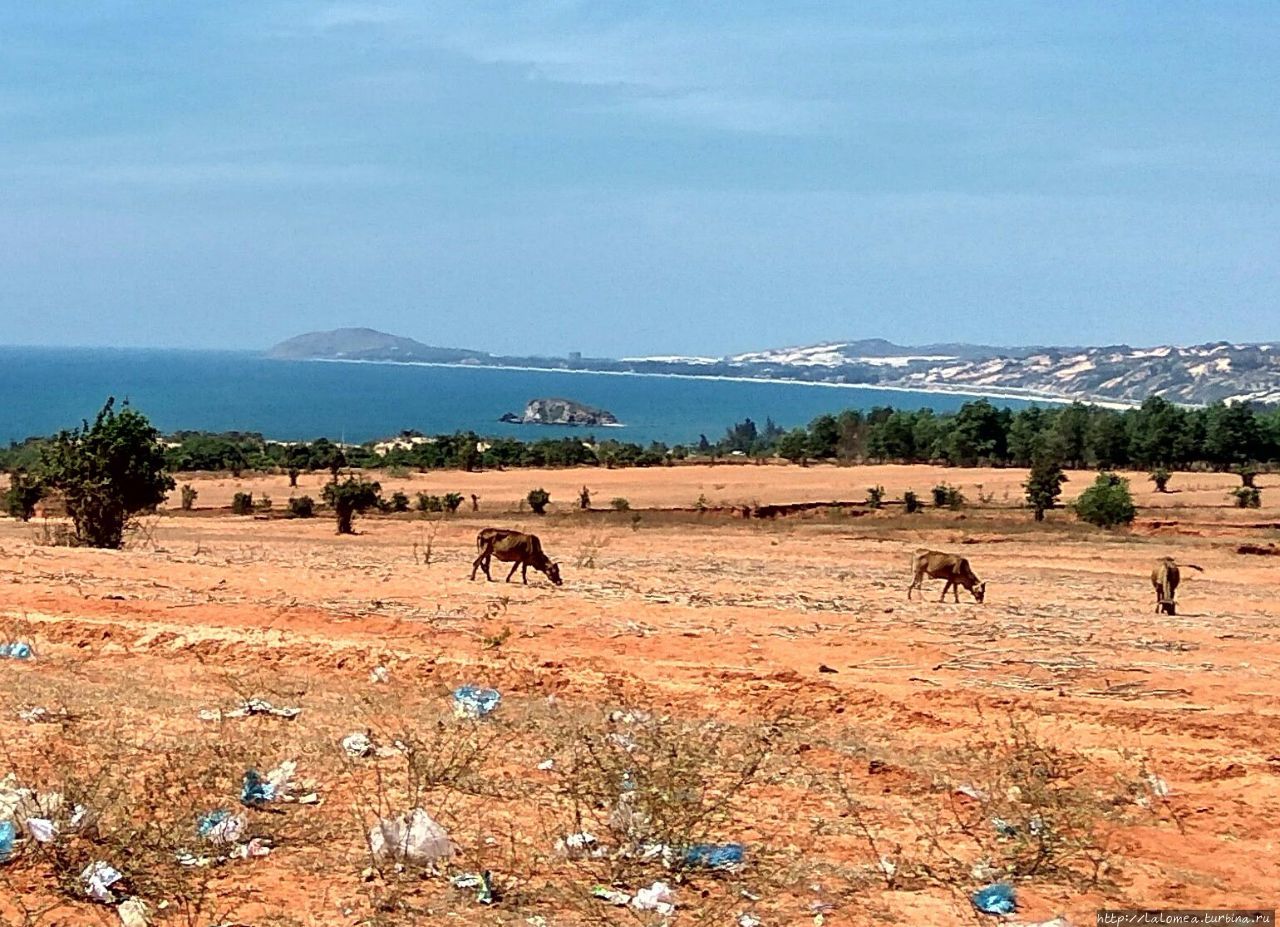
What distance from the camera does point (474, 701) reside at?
10.7 metres

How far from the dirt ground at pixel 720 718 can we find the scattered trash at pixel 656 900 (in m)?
0.10

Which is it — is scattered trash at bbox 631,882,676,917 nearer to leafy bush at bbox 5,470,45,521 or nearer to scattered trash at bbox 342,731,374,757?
scattered trash at bbox 342,731,374,757

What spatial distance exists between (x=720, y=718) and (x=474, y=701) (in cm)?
210

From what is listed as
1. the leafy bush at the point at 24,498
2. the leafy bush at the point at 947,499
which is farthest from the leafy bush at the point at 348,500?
the leafy bush at the point at 947,499

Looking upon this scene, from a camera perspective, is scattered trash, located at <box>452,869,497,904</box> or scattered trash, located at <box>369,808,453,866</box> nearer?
scattered trash, located at <box>452,869,497,904</box>

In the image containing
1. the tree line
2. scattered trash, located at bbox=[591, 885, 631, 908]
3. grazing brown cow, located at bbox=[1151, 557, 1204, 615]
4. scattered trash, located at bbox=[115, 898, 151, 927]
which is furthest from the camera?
the tree line

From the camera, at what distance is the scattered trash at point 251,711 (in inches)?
390

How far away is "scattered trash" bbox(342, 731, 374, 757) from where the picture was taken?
901cm

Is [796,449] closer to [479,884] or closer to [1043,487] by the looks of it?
[1043,487]

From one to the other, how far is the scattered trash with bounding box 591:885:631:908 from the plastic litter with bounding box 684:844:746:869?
0.54 m

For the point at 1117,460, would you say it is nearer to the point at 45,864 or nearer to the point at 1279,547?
the point at 1279,547

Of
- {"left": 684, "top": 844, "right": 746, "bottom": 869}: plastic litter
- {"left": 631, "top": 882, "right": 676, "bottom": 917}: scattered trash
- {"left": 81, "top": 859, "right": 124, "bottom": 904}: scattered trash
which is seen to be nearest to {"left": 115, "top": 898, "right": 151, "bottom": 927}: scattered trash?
{"left": 81, "top": 859, "right": 124, "bottom": 904}: scattered trash

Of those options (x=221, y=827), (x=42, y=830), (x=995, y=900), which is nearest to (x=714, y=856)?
(x=995, y=900)

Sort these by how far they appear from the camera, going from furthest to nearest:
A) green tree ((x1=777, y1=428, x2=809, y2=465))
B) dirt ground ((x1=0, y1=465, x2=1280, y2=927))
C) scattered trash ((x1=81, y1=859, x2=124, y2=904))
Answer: green tree ((x1=777, y1=428, x2=809, y2=465)) → dirt ground ((x1=0, y1=465, x2=1280, y2=927)) → scattered trash ((x1=81, y1=859, x2=124, y2=904))
